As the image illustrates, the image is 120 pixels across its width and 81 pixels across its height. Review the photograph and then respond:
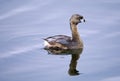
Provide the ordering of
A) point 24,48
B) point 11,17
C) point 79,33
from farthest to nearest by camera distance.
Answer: point 11,17 < point 79,33 < point 24,48

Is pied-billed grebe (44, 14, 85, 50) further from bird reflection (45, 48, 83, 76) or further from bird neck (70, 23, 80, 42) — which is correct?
bird reflection (45, 48, 83, 76)

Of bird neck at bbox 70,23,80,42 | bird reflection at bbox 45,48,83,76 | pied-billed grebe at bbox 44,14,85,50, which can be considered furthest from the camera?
bird neck at bbox 70,23,80,42

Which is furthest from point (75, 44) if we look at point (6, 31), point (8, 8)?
point (8, 8)

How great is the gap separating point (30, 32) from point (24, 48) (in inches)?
63.6

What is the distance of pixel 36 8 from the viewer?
75.2 ft

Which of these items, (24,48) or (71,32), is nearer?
(24,48)

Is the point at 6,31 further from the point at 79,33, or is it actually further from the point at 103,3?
the point at 103,3

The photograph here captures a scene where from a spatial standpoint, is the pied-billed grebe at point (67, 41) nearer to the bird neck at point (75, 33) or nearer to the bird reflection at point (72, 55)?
the bird neck at point (75, 33)

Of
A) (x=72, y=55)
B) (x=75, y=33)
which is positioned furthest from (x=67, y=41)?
(x=72, y=55)

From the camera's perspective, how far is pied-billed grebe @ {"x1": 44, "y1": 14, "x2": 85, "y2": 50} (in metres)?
19.4

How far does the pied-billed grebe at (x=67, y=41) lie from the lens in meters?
19.4

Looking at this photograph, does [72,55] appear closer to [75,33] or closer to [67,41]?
[67,41]

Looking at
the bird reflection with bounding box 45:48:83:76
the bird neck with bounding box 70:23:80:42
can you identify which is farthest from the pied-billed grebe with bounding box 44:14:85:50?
the bird reflection with bounding box 45:48:83:76

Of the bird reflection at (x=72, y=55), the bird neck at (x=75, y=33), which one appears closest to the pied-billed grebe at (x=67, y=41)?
the bird neck at (x=75, y=33)
